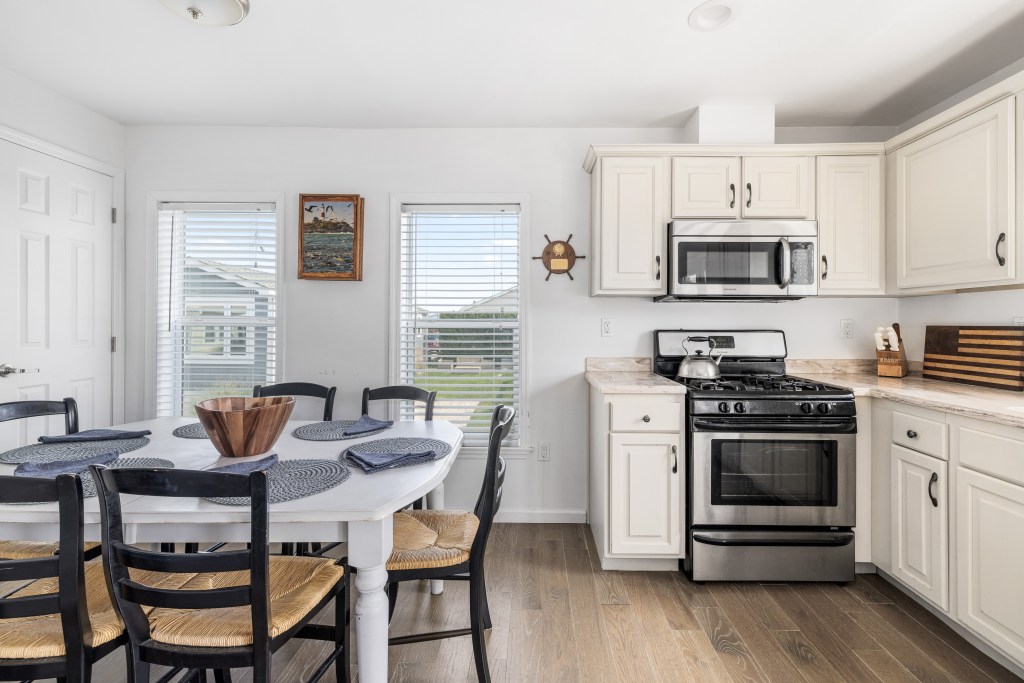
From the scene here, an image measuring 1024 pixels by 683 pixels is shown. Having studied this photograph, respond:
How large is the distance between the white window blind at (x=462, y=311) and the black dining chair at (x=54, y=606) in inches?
81.6

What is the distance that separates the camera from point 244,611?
1340mm

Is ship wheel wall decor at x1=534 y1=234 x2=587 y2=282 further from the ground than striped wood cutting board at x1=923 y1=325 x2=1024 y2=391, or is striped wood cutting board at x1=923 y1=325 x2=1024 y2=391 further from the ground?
ship wheel wall decor at x1=534 y1=234 x2=587 y2=282

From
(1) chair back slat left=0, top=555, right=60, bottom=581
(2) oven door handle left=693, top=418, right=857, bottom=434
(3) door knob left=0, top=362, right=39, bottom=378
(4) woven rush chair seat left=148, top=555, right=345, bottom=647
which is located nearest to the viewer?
(1) chair back slat left=0, top=555, right=60, bottom=581

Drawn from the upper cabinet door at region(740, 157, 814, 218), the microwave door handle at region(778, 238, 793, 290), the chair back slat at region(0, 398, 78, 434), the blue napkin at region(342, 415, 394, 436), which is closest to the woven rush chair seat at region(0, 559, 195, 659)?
the blue napkin at region(342, 415, 394, 436)

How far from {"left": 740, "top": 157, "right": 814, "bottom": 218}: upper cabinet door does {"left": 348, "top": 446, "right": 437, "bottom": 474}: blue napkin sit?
224cm

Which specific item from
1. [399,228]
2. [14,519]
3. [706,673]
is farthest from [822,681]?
[399,228]

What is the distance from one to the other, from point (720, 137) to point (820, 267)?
923 millimetres

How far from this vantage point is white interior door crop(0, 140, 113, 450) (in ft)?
8.53

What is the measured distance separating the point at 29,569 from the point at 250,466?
0.53 metres

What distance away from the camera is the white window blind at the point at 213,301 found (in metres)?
3.27

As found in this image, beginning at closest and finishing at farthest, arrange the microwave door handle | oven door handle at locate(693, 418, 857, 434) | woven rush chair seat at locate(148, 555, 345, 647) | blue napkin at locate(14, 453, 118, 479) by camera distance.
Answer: woven rush chair seat at locate(148, 555, 345, 647) → blue napkin at locate(14, 453, 118, 479) → oven door handle at locate(693, 418, 857, 434) → the microwave door handle

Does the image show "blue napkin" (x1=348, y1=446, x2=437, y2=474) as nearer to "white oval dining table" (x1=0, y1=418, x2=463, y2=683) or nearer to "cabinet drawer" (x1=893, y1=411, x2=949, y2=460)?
"white oval dining table" (x1=0, y1=418, x2=463, y2=683)

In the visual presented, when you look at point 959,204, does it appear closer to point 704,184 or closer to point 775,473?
point 704,184

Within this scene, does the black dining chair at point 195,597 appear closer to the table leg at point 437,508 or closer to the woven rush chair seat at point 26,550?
the woven rush chair seat at point 26,550
